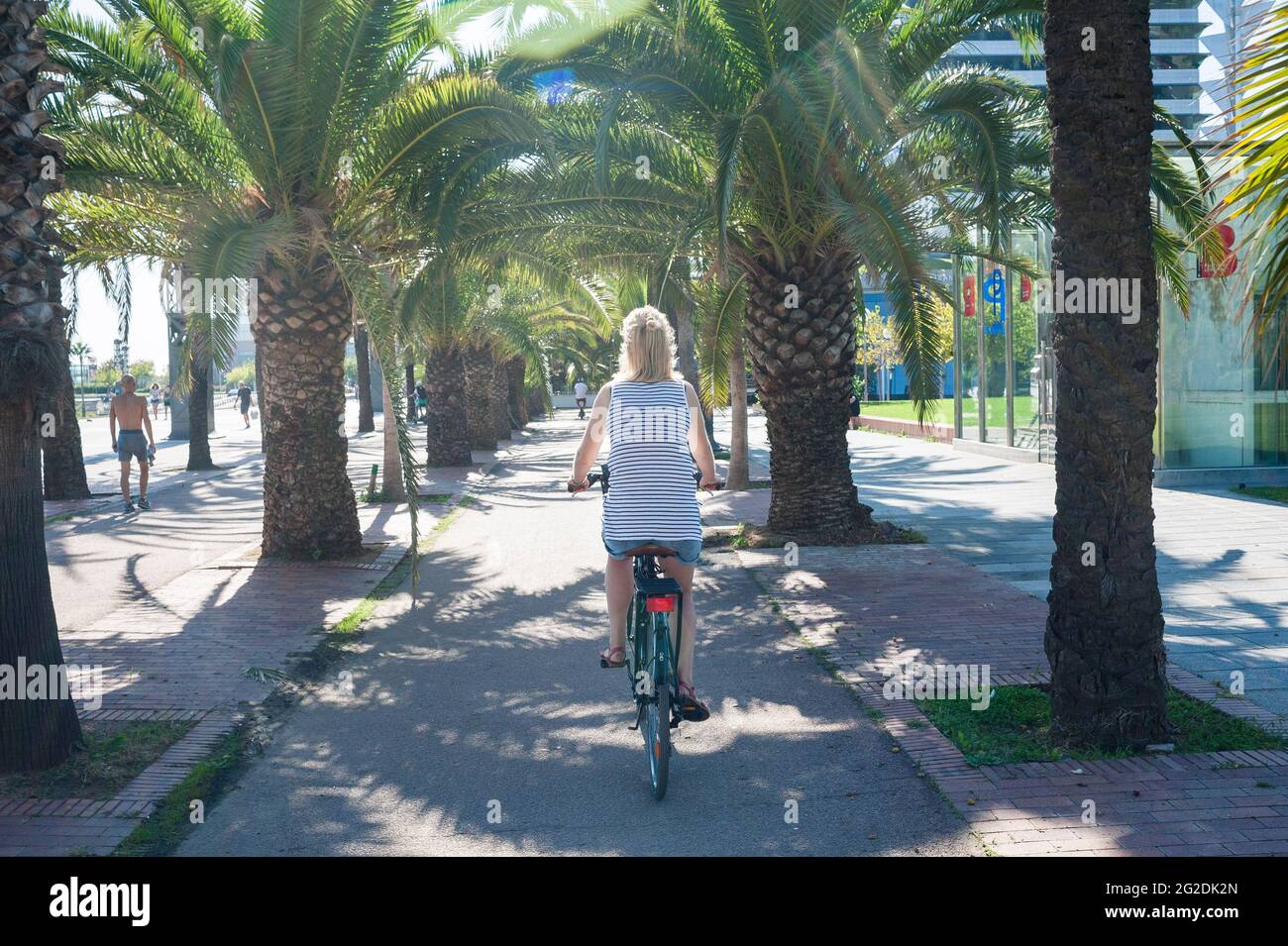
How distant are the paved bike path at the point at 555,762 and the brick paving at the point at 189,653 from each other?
1.21 feet

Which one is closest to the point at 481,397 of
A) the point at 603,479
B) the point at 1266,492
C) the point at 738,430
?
the point at 738,430

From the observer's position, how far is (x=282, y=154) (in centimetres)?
1062

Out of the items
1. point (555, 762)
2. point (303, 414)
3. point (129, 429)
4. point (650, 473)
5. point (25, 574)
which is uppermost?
point (303, 414)

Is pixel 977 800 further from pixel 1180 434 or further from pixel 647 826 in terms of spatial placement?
pixel 1180 434

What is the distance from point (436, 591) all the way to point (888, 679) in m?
4.86

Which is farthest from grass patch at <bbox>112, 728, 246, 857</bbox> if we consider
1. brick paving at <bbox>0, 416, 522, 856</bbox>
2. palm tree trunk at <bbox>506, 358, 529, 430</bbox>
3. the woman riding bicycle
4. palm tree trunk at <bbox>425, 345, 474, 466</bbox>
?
palm tree trunk at <bbox>506, 358, 529, 430</bbox>

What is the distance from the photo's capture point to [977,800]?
15.7ft

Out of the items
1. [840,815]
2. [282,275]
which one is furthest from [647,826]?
[282,275]

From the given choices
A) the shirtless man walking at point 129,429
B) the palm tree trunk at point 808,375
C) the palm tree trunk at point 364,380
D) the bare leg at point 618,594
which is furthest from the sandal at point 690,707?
the palm tree trunk at point 364,380

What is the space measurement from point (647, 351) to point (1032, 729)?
2.57 m

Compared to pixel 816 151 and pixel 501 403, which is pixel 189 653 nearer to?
pixel 816 151

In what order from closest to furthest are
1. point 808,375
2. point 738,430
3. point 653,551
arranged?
point 653,551 → point 808,375 → point 738,430

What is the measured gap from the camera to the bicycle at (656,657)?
16.4 feet

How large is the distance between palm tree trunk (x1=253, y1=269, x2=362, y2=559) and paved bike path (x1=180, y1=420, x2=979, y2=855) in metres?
2.90
